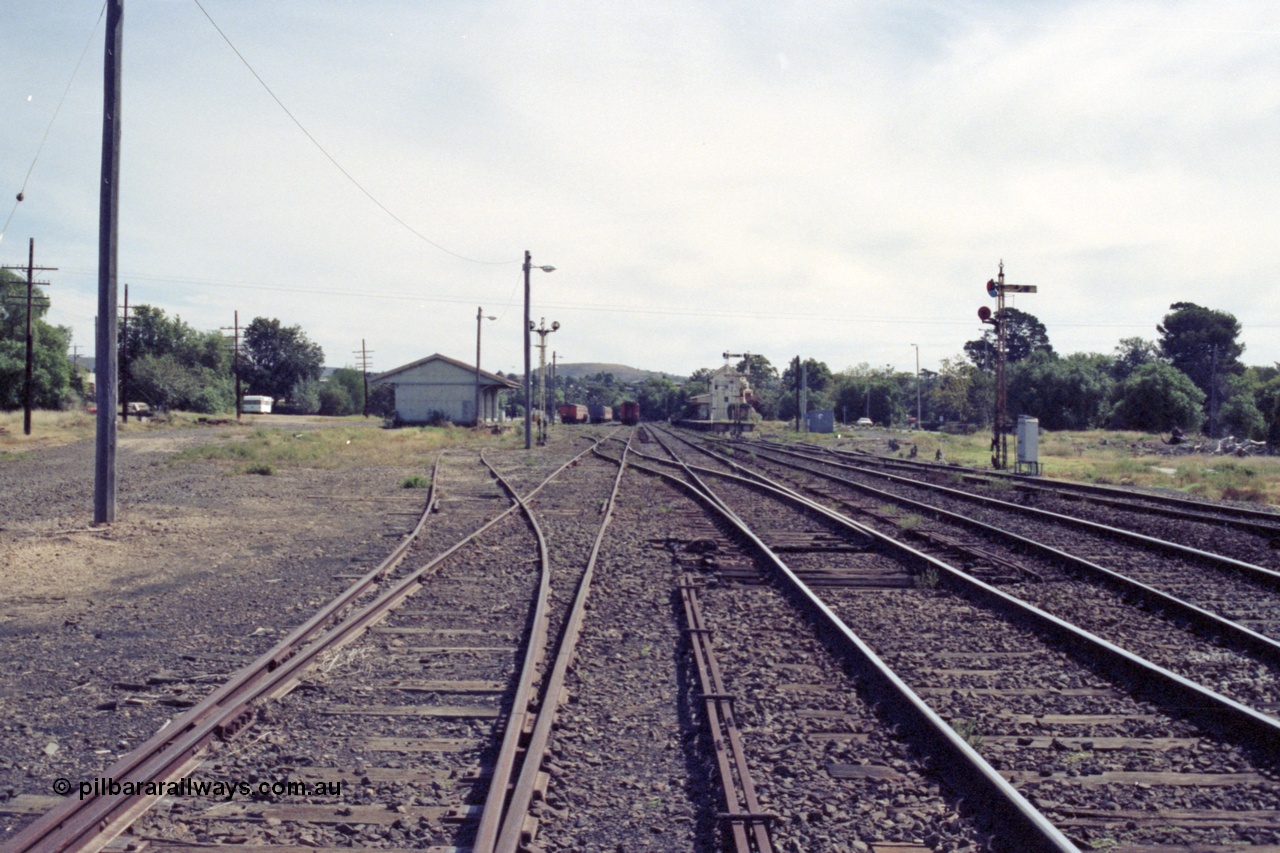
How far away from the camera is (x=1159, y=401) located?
66750 mm

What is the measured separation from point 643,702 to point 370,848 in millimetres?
2073

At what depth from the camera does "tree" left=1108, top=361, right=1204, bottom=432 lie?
216 feet

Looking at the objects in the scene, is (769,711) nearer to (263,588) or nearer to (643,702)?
(643,702)

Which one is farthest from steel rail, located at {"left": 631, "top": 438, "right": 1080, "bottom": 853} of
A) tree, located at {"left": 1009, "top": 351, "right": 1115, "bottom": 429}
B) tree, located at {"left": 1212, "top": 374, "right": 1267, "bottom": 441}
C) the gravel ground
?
tree, located at {"left": 1009, "top": 351, "right": 1115, "bottom": 429}

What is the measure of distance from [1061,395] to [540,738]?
84210mm

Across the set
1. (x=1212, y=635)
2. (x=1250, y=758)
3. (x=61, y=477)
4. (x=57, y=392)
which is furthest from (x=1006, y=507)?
(x=57, y=392)

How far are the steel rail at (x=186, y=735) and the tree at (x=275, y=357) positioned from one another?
115 meters

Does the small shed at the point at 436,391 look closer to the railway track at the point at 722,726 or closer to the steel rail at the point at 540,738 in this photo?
the railway track at the point at 722,726

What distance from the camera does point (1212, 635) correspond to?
6.99 meters

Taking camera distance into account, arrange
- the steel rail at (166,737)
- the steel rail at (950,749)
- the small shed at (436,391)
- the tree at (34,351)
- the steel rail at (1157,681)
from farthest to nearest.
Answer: the small shed at (436,391) → the tree at (34,351) → the steel rail at (1157,681) → the steel rail at (950,749) → the steel rail at (166,737)

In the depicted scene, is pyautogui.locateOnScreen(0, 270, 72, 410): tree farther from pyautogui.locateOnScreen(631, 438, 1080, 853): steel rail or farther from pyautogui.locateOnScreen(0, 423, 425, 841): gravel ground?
pyautogui.locateOnScreen(631, 438, 1080, 853): steel rail

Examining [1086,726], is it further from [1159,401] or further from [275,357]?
[275,357]

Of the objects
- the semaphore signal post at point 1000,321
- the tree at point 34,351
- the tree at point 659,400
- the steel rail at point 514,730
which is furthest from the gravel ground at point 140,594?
the tree at point 659,400

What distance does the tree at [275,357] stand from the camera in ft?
378
